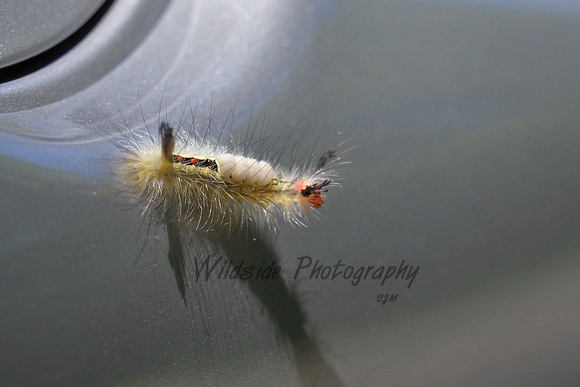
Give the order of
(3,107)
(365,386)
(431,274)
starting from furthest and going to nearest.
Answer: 1. (3,107)
2. (431,274)
3. (365,386)

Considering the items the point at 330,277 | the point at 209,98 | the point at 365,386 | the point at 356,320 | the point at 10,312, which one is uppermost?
the point at 209,98

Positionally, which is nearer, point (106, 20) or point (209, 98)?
point (209, 98)

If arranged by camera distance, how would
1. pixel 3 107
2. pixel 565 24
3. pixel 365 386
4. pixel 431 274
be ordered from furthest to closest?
pixel 565 24
pixel 3 107
pixel 431 274
pixel 365 386

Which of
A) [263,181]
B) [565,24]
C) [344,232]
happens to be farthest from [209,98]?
[565,24]

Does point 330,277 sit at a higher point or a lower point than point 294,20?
lower

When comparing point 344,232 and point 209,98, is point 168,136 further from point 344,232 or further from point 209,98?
point 344,232

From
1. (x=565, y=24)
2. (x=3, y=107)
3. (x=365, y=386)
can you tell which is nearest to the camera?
(x=365, y=386)

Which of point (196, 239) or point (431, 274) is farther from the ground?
point (196, 239)

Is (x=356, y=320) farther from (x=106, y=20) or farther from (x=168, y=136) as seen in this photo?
(x=106, y=20)

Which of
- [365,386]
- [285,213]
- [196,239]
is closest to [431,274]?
[365,386]
